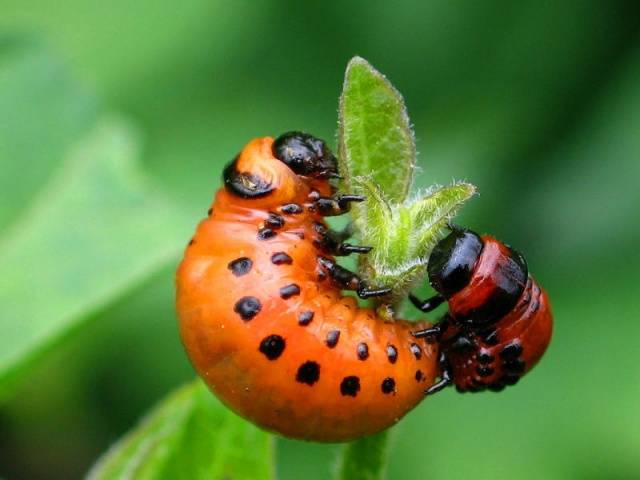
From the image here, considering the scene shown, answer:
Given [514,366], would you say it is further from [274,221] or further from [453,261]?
[274,221]

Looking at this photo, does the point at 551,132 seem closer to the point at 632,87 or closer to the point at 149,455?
the point at 632,87

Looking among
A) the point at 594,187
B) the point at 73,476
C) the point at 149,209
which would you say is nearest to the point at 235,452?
the point at 149,209

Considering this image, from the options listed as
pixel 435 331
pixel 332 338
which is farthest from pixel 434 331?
pixel 332 338

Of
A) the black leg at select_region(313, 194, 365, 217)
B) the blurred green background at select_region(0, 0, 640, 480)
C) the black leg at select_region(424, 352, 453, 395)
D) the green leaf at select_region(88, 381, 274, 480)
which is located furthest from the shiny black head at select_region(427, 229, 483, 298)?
the blurred green background at select_region(0, 0, 640, 480)

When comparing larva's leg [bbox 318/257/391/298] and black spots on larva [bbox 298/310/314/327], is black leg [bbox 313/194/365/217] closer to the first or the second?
larva's leg [bbox 318/257/391/298]

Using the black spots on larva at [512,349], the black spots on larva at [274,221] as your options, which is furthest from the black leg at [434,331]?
the black spots on larva at [274,221]
